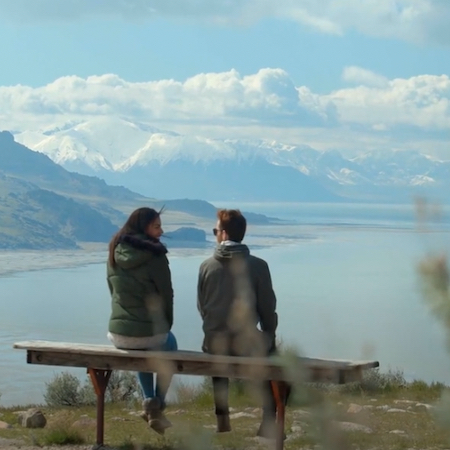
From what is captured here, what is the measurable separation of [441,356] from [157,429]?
4.47 meters

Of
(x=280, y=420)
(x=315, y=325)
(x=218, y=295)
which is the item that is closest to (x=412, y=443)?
(x=280, y=420)

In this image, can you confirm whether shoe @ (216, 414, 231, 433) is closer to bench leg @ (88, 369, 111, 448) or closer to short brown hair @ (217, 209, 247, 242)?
bench leg @ (88, 369, 111, 448)

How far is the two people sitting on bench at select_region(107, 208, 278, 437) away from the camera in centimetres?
617

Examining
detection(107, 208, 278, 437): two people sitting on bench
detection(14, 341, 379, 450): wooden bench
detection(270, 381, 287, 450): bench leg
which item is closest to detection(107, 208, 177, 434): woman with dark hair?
detection(107, 208, 278, 437): two people sitting on bench

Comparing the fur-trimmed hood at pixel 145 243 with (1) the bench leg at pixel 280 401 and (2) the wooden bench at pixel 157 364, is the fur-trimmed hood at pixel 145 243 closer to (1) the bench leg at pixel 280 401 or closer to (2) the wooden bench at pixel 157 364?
(2) the wooden bench at pixel 157 364

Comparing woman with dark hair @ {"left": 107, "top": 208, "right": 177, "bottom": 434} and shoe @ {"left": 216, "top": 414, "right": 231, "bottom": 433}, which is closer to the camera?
woman with dark hair @ {"left": 107, "top": 208, "right": 177, "bottom": 434}

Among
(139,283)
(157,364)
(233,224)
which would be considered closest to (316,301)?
(157,364)

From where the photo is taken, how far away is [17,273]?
135m

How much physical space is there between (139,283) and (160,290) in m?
0.15

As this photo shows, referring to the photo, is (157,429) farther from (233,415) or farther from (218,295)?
(233,415)

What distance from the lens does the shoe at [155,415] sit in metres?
6.48

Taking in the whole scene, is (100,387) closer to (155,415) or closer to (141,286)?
(155,415)

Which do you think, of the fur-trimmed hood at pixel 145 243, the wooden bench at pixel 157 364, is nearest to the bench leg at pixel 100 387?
the wooden bench at pixel 157 364

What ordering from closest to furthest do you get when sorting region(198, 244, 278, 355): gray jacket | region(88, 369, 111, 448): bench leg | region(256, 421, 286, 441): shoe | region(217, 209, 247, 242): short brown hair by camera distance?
region(256, 421, 286, 441): shoe < region(198, 244, 278, 355): gray jacket < region(217, 209, 247, 242): short brown hair < region(88, 369, 111, 448): bench leg
